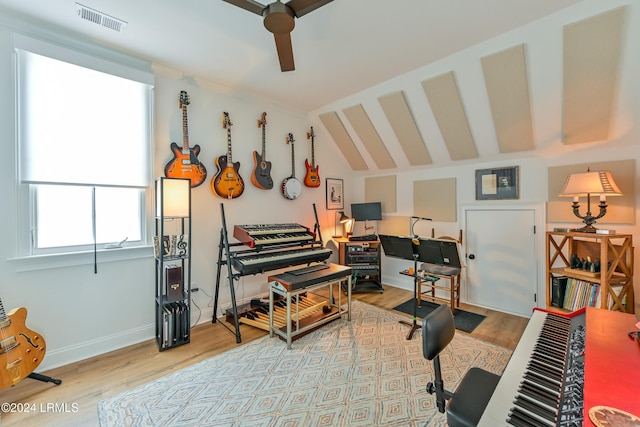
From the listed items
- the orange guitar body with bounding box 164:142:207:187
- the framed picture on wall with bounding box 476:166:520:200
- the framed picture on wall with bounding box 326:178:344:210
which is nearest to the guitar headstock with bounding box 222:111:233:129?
the orange guitar body with bounding box 164:142:207:187

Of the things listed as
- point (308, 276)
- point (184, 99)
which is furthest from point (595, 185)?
A: point (184, 99)

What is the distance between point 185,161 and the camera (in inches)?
114

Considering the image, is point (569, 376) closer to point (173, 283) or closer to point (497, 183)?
point (173, 283)

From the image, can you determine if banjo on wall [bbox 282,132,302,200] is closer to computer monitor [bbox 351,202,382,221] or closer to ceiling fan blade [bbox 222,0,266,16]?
computer monitor [bbox 351,202,382,221]

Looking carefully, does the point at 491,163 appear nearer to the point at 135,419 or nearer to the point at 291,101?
the point at 291,101

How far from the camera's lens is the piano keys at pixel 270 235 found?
2.96 metres

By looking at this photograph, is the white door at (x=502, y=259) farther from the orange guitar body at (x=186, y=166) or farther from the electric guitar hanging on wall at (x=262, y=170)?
the orange guitar body at (x=186, y=166)

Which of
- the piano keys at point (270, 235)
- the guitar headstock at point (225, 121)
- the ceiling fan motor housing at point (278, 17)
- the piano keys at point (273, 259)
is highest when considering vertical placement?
the ceiling fan motor housing at point (278, 17)

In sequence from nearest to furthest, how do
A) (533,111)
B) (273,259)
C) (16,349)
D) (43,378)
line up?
(16,349)
(43,378)
(533,111)
(273,259)

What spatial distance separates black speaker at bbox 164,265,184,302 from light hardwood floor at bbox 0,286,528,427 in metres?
0.48

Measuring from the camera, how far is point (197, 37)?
2.36m

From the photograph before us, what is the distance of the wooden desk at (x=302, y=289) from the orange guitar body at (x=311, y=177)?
144cm

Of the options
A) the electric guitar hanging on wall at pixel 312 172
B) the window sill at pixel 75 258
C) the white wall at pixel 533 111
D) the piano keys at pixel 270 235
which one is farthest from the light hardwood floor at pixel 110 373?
the electric guitar hanging on wall at pixel 312 172

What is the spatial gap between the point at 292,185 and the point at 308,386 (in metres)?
2.56
